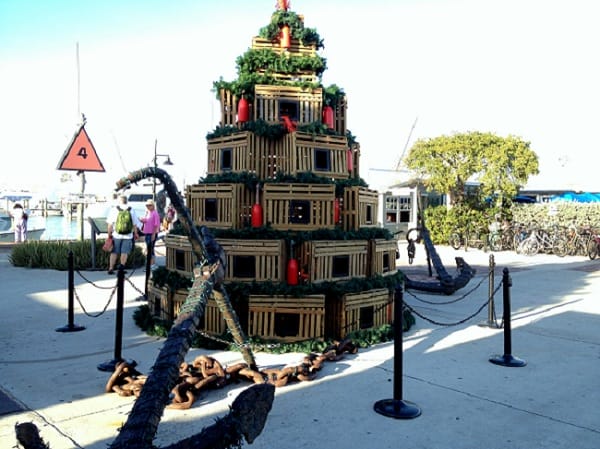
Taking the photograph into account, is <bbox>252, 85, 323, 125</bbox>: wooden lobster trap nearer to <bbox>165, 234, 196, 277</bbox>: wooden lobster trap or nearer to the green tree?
<bbox>165, 234, 196, 277</bbox>: wooden lobster trap

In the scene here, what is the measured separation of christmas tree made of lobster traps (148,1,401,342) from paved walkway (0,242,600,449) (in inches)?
28.3

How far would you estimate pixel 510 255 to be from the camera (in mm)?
24047

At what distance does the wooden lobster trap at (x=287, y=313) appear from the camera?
777 cm

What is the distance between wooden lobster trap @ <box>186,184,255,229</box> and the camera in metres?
8.48

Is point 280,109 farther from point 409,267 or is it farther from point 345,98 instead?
point 409,267

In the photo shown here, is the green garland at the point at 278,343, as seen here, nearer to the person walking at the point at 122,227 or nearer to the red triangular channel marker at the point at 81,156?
the person walking at the point at 122,227

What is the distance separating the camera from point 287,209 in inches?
328

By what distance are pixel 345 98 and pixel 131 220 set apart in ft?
22.2

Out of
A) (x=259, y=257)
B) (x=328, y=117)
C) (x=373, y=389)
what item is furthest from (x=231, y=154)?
(x=373, y=389)

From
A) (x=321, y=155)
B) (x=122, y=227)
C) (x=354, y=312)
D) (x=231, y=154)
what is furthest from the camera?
(x=122, y=227)

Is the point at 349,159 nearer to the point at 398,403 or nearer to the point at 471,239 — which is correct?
the point at 398,403

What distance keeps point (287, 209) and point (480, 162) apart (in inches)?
850

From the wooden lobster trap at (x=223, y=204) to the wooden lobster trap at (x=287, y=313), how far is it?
4.84 feet

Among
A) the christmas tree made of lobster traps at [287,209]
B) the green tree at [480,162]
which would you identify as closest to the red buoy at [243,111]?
the christmas tree made of lobster traps at [287,209]
